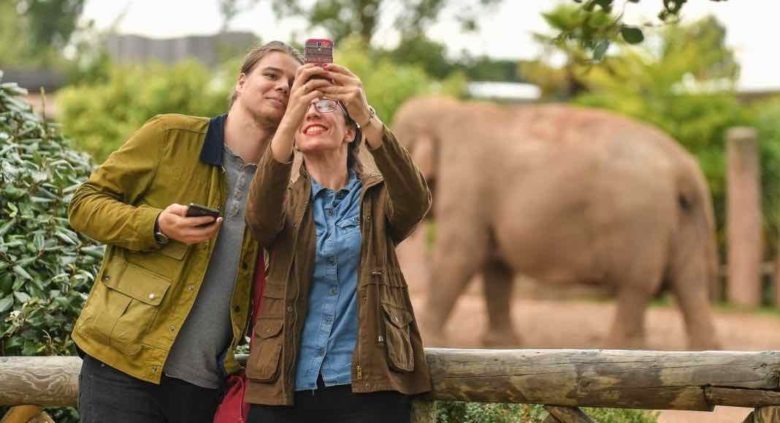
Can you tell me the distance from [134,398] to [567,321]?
11698 mm

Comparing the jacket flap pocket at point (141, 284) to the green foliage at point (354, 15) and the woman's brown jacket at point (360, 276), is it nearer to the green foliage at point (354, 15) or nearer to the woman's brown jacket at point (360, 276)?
the woman's brown jacket at point (360, 276)

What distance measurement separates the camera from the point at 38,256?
16.8ft

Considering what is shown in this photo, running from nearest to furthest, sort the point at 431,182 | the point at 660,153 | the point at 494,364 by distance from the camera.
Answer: the point at 494,364 → the point at 660,153 → the point at 431,182

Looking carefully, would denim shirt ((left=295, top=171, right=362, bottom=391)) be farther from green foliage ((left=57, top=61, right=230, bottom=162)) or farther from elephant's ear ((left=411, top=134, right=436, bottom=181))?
green foliage ((left=57, top=61, right=230, bottom=162))

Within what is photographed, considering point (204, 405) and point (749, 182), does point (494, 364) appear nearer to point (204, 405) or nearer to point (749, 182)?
point (204, 405)

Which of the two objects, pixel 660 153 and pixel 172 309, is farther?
pixel 660 153

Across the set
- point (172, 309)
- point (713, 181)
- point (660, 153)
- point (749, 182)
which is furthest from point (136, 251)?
point (713, 181)

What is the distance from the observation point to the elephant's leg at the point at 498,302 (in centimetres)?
1332

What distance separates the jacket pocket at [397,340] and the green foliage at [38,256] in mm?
1696

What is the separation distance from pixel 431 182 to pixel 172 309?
396 inches

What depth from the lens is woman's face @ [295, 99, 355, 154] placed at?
146 inches

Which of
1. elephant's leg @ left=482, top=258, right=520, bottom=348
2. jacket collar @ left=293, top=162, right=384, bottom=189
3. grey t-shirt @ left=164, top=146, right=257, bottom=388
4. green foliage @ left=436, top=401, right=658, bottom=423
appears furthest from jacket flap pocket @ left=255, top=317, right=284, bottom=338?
elephant's leg @ left=482, top=258, right=520, bottom=348

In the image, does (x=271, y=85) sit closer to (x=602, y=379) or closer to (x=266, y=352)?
(x=266, y=352)

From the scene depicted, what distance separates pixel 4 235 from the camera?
5145 millimetres
